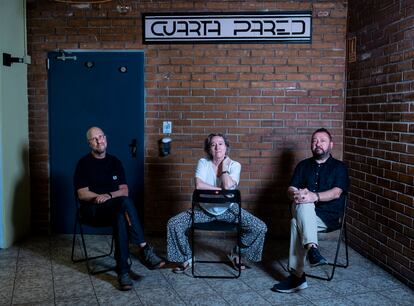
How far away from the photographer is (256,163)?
4.99 meters

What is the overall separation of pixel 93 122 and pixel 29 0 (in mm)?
1402

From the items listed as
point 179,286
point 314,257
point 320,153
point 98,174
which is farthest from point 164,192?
point 314,257

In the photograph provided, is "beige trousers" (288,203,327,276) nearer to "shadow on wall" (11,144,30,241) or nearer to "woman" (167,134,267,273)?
"woman" (167,134,267,273)

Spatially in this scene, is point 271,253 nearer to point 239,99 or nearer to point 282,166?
point 282,166

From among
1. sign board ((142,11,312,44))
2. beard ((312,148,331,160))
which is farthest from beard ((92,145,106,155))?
beard ((312,148,331,160))

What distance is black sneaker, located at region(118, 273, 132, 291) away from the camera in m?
3.59

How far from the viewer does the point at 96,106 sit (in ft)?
16.4

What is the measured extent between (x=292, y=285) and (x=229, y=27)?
104 inches

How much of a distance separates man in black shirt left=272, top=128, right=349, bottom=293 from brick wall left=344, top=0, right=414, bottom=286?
0.43 meters

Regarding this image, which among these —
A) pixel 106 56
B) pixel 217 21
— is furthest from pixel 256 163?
pixel 106 56

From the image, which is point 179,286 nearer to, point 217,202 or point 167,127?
point 217,202

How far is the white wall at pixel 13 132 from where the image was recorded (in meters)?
4.54

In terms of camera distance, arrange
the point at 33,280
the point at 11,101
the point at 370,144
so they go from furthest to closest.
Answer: the point at 11,101 < the point at 370,144 < the point at 33,280

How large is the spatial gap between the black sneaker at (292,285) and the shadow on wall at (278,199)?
4.68 feet
